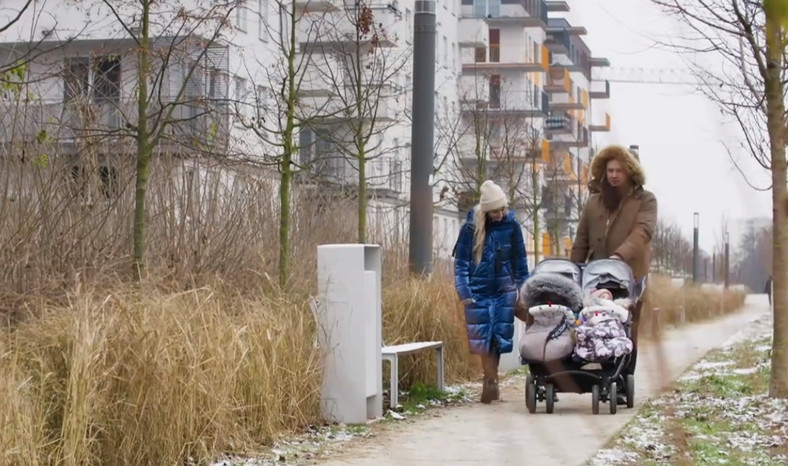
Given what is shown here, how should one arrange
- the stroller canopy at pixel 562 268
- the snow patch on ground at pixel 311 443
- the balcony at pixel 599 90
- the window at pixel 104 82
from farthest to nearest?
1. the window at pixel 104 82
2. the stroller canopy at pixel 562 268
3. the snow patch on ground at pixel 311 443
4. the balcony at pixel 599 90

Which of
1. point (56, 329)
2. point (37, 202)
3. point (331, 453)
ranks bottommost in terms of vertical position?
point (331, 453)

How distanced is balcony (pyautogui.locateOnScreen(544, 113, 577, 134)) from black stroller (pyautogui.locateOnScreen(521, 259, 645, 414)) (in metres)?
7.22

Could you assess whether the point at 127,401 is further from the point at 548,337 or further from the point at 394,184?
the point at 394,184

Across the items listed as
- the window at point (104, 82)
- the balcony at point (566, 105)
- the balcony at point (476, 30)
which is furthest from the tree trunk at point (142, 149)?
the balcony at point (566, 105)

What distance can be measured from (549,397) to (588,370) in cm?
36

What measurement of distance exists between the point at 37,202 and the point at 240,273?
69.4 inches

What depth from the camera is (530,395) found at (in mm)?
9359

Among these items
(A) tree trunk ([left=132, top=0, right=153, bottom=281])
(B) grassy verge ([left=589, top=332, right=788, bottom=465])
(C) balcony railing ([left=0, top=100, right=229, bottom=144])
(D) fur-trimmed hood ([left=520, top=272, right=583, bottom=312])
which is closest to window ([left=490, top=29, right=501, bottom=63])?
(B) grassy verge ([left=589, top=332, right=788, bottom=465])

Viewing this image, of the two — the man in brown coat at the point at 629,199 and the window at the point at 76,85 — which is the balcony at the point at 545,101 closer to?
the man in brown coat at the point at 629,199

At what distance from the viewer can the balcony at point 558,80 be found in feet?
5.15

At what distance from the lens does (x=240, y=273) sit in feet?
36.6

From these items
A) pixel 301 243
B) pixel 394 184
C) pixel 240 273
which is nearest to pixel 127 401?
pixel 240 273

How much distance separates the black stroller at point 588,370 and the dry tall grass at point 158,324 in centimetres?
151

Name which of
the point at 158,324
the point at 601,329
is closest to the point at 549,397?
the point at 601,329
